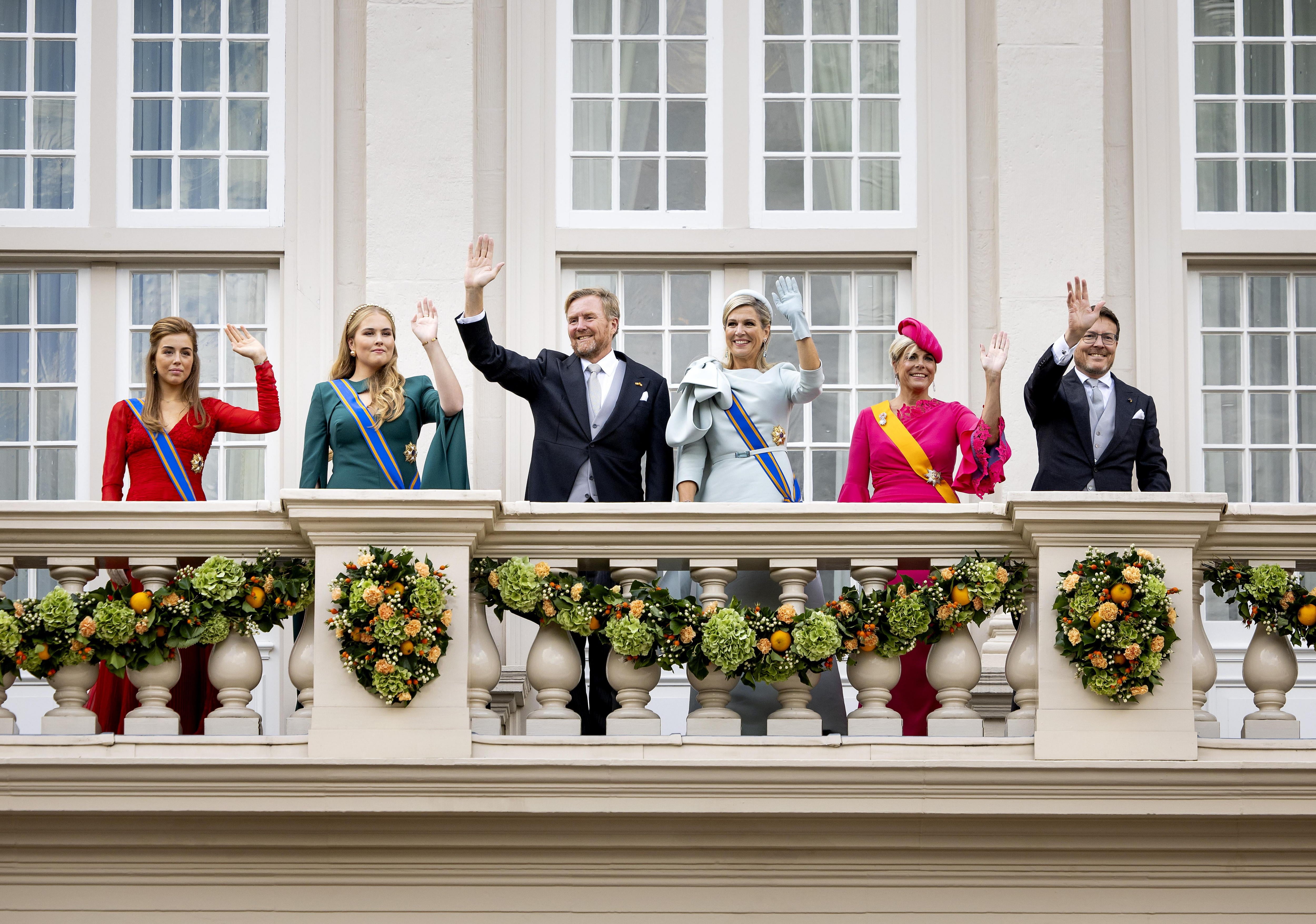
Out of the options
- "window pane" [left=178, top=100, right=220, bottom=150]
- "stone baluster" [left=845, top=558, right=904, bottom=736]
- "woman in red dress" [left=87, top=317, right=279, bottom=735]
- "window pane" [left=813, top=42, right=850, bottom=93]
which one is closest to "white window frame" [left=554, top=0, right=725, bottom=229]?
"window pane" [left=813, top=42, right=850, bottom=93]

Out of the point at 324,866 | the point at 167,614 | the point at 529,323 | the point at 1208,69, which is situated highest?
the point at 1208,69

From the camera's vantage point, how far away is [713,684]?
632 cm

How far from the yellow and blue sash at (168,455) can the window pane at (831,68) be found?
4188mm

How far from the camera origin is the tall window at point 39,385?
9250 millimetres

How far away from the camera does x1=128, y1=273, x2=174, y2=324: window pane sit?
373 inches

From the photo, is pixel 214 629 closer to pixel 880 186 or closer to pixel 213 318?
pixel 213 318

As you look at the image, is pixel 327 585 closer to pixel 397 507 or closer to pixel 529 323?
pixel 397 507

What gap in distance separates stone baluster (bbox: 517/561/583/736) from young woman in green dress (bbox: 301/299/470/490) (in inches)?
50.2

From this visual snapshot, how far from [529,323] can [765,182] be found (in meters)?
1.54

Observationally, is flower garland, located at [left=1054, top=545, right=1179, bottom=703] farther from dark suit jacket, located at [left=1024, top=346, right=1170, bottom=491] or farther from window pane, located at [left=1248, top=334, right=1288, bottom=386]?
window pane, located at [left=1248, top=334, right=1288, bottom=386]

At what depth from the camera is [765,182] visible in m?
9.58

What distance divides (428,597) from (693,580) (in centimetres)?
103

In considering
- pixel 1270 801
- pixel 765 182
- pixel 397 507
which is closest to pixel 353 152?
pixel 765 182

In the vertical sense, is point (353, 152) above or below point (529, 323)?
above
